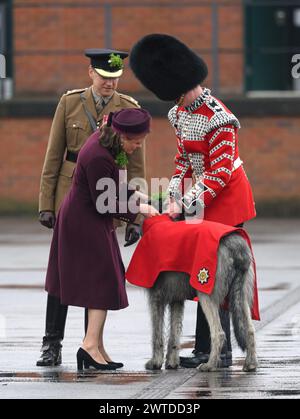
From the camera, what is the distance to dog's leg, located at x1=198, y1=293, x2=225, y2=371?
29.2ft

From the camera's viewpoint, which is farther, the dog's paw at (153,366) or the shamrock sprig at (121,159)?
the dog's paw at (153,366)

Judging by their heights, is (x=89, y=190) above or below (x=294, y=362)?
above

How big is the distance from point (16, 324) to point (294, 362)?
2762 mm

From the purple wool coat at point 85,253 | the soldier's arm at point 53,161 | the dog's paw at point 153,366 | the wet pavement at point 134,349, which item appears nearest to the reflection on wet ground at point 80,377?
the wet pavement at point 134,349

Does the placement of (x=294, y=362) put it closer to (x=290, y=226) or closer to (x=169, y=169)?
(x=290, y=226)

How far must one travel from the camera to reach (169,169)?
22.2m

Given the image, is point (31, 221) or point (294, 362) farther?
point (31, 221)

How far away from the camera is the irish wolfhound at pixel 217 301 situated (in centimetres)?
892

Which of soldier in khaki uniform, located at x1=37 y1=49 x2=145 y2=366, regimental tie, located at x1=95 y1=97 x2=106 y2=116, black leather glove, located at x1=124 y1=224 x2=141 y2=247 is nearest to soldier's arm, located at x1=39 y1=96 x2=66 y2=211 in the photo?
soldier in khaki uniform, located at x1=37 y1=49 x2=145 y2=366

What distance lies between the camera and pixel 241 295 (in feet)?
29.5

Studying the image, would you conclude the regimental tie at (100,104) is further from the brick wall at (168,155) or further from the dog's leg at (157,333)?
the brick wall at (168,155)

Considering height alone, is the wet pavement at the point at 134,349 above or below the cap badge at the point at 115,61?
below

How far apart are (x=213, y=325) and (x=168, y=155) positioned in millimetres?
13433
